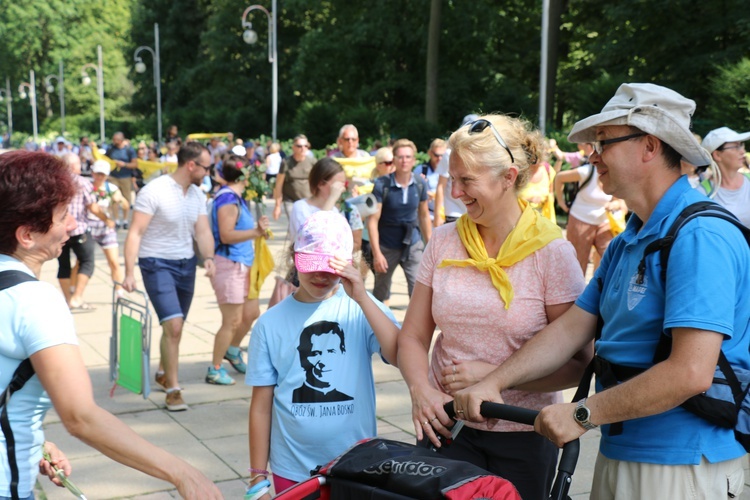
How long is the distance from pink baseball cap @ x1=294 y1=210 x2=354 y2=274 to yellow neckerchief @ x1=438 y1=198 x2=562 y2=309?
0.37 m

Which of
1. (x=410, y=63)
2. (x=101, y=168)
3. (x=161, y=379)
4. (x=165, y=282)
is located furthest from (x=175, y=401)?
(x=410, y=63)

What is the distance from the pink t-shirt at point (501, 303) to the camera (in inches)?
114

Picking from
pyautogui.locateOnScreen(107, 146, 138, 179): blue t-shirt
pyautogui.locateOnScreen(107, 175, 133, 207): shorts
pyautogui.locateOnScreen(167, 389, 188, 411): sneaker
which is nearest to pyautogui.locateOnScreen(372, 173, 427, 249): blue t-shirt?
pyautogui.locateOnScreen(167, 389, 188, 411): sneaker

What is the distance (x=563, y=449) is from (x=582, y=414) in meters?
0.11

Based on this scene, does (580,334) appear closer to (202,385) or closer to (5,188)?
(5,188)

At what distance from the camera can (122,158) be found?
20.9 meters

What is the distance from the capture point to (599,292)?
8.96 feet

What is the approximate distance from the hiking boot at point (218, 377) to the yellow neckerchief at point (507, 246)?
4728mm

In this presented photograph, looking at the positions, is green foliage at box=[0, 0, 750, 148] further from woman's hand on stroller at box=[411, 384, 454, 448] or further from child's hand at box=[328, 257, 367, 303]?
woman's hand on stroller at box=[411, 384, 454, 448]

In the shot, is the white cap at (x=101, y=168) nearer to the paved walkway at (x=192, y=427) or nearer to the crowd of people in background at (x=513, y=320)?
the paved walkway at (x=192, y=427)

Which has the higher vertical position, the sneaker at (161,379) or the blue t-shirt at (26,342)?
the blue t-shirt at (26,342)

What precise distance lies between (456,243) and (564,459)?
92cm

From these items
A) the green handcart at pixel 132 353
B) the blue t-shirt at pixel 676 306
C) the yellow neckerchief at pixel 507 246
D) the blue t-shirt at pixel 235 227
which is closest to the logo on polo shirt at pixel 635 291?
the blue t-shirt at pixel 676 306

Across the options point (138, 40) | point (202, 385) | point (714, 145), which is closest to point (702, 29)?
point (714, 145)
